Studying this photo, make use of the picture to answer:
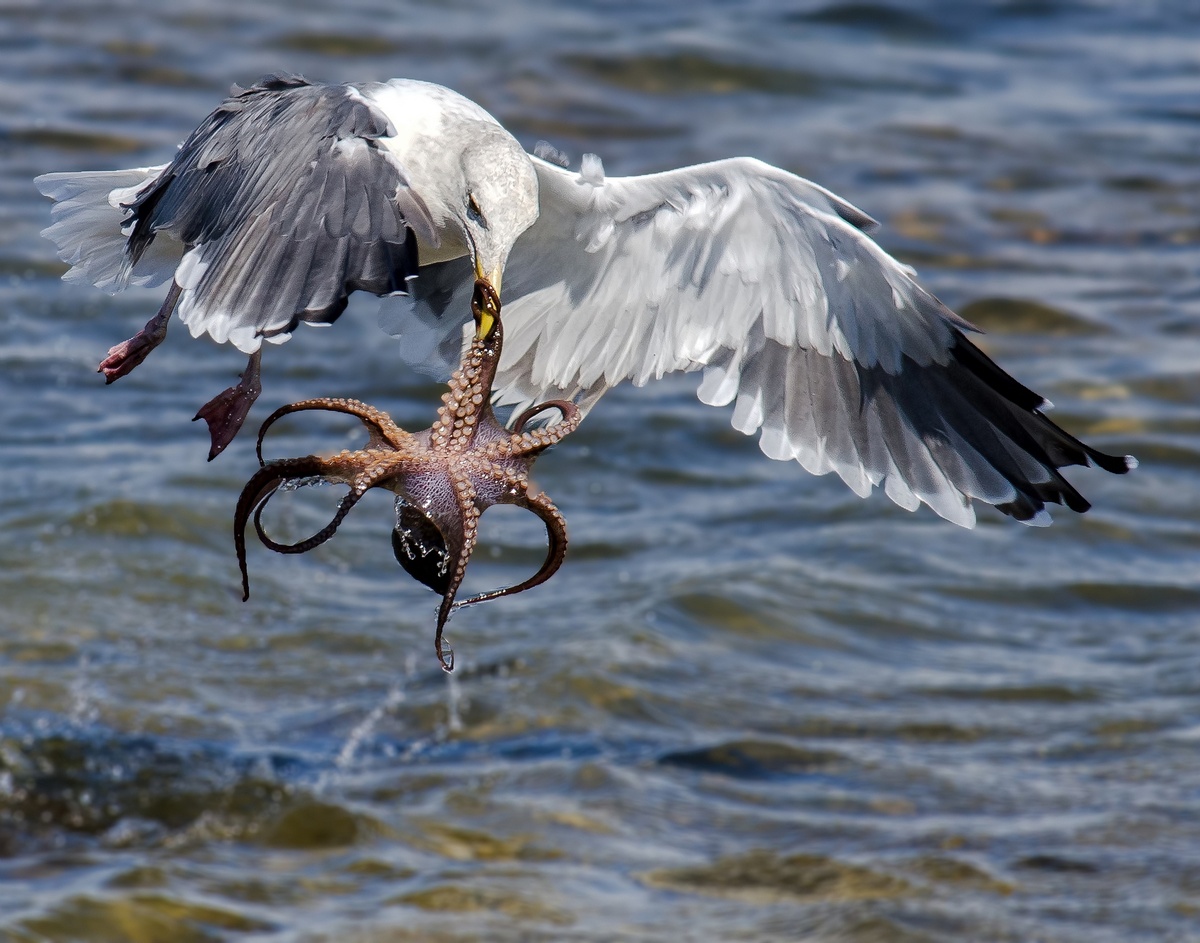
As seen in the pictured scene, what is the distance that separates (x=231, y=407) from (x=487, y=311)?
113cm

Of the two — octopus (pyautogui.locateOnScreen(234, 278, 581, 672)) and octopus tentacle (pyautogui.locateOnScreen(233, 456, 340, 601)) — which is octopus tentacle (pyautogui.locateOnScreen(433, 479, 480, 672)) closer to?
octopus (pyautogui.locateOnScreen(234, 278, 581, 672))

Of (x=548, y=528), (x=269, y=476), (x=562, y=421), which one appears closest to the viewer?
(x=269, y=476)

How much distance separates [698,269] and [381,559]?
319cm

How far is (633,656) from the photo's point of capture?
6.65m

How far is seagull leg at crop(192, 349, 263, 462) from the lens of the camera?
453cm

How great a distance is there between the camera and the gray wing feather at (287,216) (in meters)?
3.34

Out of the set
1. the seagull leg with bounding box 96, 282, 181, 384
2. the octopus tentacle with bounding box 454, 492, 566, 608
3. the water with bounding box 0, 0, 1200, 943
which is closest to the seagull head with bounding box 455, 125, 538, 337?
the octopus tentacle with bounding box 454, 492, 566, 608

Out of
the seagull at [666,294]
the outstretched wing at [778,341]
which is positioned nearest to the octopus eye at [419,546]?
the seagull at [666,294]

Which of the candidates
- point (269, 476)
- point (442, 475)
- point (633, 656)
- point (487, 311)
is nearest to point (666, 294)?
point (487, 311)

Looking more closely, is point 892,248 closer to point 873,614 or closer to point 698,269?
point 873,614

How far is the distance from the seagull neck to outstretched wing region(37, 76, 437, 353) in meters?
0.28

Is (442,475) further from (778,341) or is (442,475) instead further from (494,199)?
(778,341)

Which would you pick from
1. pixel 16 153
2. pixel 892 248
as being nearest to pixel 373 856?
pixel 892 248

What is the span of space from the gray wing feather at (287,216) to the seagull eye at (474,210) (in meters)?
0.38
